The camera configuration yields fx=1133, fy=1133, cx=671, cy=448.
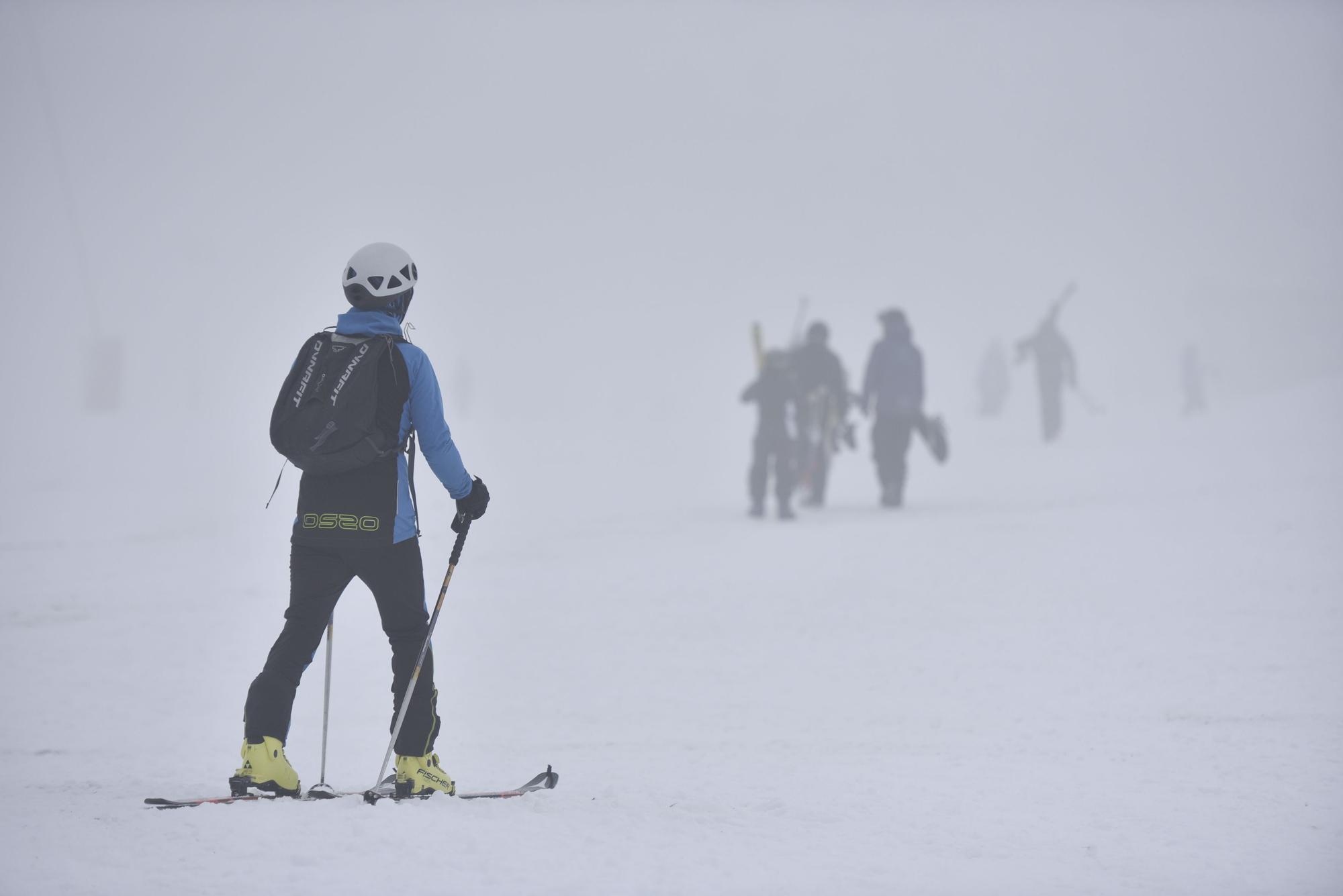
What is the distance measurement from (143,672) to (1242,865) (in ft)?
17.6

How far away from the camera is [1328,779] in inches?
162

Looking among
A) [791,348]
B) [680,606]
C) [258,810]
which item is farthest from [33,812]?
[791,348]

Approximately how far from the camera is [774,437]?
1295 cm

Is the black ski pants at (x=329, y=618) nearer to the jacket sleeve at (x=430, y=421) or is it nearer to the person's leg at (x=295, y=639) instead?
the person's leg at (x=295, y=639)

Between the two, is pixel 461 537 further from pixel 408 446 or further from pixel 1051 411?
pixel 1051 411

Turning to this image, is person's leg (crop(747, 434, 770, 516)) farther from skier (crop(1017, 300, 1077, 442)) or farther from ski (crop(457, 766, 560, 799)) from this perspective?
skier (crop(1017, 300, 1077, 442))

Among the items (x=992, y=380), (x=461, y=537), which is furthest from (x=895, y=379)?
(x=992, y=380)

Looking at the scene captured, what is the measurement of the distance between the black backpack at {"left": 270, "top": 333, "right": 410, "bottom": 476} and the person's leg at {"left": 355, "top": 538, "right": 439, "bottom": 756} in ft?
1.08

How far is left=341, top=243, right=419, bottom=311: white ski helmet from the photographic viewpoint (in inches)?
145

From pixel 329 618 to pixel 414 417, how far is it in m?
0.76

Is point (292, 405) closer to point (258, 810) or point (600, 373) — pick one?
point (258, 810)

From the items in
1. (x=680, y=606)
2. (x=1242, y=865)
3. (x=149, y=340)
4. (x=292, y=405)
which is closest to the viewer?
(x=1242, y=865)

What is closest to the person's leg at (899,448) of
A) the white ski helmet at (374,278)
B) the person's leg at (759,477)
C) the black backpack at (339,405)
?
the person's leg at (759,477)

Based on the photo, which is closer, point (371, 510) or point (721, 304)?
point (371, 510)
